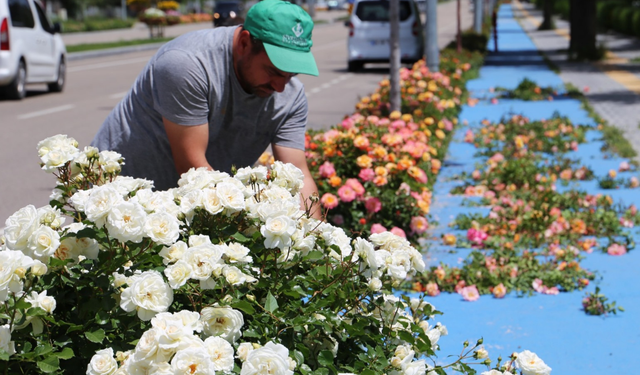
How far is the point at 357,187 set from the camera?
202 inches

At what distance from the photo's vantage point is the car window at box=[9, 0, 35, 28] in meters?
13.6

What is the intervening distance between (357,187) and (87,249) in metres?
3.28

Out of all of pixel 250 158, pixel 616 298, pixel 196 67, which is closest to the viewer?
pixel 196 67

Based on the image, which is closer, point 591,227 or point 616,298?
point 616,298

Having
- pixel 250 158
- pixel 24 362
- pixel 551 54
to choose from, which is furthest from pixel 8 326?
pixel 551 54

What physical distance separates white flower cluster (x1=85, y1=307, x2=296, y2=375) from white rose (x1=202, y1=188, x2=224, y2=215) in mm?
325

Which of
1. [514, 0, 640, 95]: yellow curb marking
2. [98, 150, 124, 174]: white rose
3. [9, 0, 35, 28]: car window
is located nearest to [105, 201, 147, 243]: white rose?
[98, 150, 124, 174]: white rose

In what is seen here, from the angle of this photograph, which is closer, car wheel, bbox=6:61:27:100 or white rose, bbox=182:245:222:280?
white rose, bbox=182:245:222:280

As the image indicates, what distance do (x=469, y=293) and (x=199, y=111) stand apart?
7.59ft

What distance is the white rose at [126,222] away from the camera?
1827 millimetres

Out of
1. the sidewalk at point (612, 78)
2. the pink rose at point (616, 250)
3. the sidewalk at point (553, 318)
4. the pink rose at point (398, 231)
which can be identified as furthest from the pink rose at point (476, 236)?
the sidewalk at point (612, 78)

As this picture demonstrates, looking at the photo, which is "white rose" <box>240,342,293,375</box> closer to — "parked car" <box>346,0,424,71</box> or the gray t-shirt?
the gray t-shirt

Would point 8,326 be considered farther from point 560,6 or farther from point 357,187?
point 560,6

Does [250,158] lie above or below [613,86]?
above
